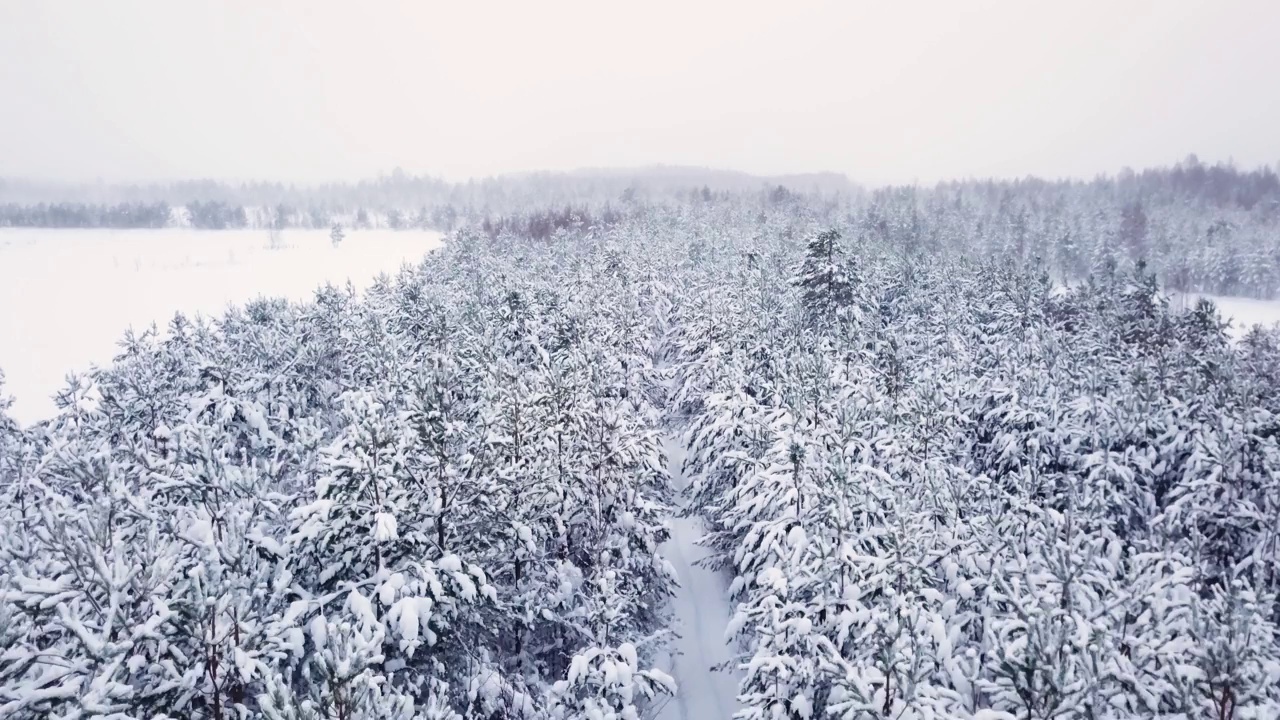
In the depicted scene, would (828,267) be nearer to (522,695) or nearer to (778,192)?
(522,695)

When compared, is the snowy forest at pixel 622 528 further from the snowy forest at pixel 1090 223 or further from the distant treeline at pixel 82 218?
the distant treeline at pixel 82 218

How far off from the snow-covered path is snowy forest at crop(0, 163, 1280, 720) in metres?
0.53

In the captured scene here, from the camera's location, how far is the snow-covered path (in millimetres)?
13820

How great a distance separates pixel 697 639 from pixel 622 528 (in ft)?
17.2

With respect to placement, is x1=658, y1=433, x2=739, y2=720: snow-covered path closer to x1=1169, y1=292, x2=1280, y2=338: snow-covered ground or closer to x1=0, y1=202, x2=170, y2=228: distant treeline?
x1=1169, y1=292, x2=1280, y2=338: snow-covered ground

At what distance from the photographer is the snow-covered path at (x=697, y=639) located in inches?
544

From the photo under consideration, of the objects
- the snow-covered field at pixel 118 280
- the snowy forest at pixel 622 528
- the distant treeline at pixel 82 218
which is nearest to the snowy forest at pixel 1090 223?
the distant treeline at pixel 82 218

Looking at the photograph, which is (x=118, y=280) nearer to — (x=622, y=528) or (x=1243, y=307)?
(x=622, y=528)

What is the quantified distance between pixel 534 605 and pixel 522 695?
1.51 m

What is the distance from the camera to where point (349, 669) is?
4.82 m

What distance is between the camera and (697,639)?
16016 millimetres

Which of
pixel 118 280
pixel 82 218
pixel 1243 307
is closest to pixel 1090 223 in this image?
pixel 1243 307

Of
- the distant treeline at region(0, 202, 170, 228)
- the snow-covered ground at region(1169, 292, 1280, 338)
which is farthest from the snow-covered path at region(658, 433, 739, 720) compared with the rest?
Result: the distant treeline at region(0, 202, 170, 228)

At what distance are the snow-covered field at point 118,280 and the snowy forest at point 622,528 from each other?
15.5 m
